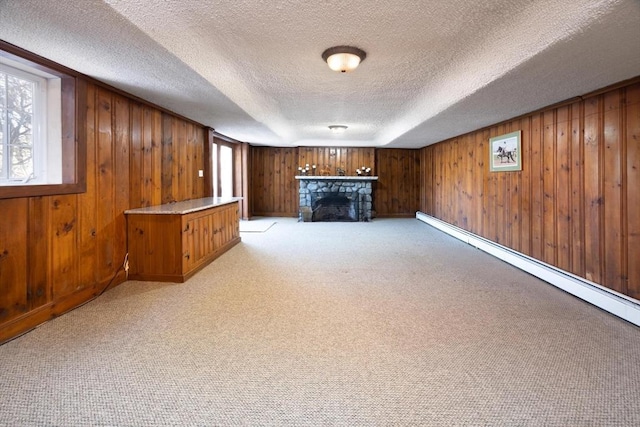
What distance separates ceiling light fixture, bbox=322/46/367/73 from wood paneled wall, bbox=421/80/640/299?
2295 millimetres

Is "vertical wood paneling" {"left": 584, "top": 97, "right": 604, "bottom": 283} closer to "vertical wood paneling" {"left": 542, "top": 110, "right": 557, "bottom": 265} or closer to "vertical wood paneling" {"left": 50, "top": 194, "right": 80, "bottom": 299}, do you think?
"vertical wood paneling" {"left": 542, "top": 110, "right": 557, "bottom": 265}

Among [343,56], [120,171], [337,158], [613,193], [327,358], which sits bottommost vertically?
[327,358]

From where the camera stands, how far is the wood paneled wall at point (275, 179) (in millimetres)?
9148

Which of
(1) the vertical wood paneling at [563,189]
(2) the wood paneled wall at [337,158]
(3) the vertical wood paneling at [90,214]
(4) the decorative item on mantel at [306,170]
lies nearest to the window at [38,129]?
(3) the vertical wood paneling at [90,214]

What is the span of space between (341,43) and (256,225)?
5.50 m

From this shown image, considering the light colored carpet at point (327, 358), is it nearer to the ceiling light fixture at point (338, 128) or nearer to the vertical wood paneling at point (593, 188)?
the vertical wood paneling at point (593, 188)

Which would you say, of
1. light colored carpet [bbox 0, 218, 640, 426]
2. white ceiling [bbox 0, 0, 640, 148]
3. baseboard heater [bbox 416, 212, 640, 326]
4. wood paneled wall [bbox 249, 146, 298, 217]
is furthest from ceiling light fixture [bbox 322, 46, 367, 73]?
wood paneled wall [bbox 249, 146, 298, 217]

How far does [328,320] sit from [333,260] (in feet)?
6.08

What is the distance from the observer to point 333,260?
4.38 metres

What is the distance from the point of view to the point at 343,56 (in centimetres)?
266

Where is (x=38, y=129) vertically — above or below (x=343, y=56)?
below

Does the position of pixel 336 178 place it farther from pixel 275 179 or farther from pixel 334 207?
pixel 275 179

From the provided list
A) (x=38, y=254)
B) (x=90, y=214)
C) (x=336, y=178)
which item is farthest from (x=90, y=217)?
(x=336, y=178)

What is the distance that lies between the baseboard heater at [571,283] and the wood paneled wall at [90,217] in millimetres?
4536
